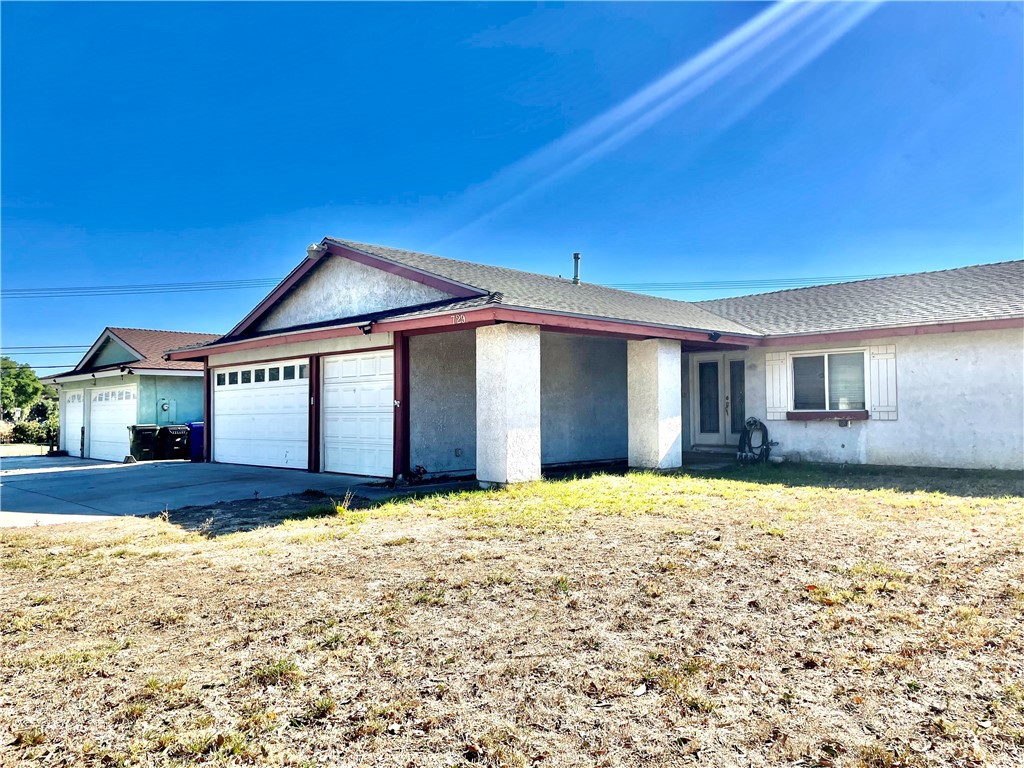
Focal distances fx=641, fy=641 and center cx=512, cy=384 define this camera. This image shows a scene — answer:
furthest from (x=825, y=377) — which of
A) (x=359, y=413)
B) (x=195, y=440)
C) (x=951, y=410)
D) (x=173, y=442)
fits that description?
(x=173, y=442)

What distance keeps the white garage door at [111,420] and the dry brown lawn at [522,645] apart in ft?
44.4

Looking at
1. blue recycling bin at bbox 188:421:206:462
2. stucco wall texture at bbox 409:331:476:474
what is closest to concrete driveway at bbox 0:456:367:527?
stucco wall texture at bbox 409:331:476:474

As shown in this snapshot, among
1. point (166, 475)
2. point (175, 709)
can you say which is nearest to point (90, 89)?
point (166, 475)

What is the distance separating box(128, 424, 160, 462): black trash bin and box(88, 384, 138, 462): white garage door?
615mm

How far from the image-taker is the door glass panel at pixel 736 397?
15352 millimetres

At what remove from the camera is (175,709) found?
302cm

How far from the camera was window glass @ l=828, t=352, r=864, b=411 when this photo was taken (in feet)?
42.1

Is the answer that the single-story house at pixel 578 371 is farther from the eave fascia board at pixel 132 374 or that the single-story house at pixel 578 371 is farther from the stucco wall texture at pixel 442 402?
the eave fascia board at pixel 132 374

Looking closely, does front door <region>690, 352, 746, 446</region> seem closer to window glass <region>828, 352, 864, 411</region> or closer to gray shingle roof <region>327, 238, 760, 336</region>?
gray shingle roof <region>327, 238, 760, 336</region>

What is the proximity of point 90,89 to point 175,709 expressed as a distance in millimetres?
20147

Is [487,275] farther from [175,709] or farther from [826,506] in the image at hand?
[175,709]

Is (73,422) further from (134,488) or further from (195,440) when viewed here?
(134,488)

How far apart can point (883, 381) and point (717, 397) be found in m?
4.08

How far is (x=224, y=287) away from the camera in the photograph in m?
46.8
